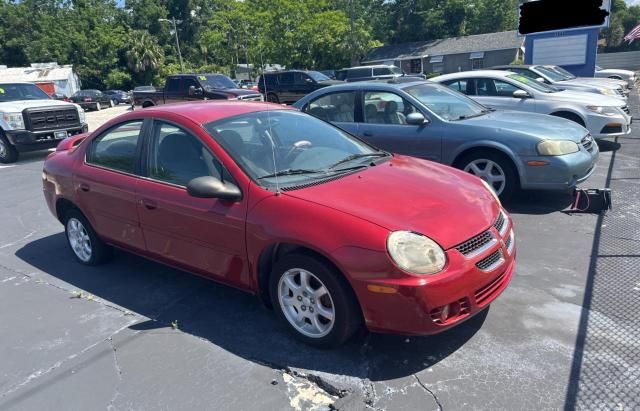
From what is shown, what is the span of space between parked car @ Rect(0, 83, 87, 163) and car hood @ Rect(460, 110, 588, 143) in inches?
391

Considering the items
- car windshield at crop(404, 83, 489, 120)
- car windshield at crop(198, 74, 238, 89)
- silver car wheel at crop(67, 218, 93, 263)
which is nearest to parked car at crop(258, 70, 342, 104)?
car windshield at crop(198, 74, 238, 89)

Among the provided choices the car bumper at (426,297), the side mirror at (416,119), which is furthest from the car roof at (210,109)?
the side mirror at (416,119)

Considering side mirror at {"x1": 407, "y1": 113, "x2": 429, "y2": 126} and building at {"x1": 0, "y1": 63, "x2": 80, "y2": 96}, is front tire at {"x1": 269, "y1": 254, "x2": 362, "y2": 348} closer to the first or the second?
side mirror at {"x1": 407, "y1": 113, "x2": 429, "y2": 126}

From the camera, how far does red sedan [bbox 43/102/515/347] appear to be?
111 inches

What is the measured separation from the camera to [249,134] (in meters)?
3.82

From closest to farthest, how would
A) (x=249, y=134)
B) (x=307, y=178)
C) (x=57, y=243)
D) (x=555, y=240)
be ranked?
(x=307, y=178) < (x=249, y=134) < (x=555, y=240) < (x=57, y=243)

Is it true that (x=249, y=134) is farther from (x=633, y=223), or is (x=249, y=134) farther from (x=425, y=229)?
(x=633, y=223)

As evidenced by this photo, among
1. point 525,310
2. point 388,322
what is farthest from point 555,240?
point 388,322

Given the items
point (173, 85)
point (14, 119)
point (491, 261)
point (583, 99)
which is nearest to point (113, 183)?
point (491, 261)

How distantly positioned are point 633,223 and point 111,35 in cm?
5949

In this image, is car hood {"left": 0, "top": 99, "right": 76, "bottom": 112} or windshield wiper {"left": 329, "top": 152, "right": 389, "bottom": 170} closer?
windshield wiper {"left": 329, "top": 152, "right": 389, "bottom": 170}

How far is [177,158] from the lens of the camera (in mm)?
3844

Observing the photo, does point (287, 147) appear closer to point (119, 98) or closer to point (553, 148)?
point (553, 148)

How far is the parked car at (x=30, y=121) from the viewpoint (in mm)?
11234
